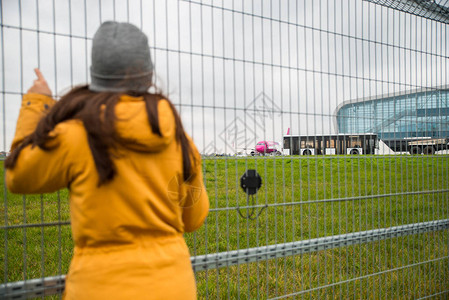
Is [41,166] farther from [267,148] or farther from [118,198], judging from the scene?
[267,148]

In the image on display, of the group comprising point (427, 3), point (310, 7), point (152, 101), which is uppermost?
point (427, 3)

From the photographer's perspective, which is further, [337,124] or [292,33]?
[337,124]

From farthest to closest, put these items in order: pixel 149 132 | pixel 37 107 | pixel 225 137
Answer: pixel 225 137 < pixel 37 107 < pixel 149 132

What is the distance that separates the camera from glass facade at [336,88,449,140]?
111 inches

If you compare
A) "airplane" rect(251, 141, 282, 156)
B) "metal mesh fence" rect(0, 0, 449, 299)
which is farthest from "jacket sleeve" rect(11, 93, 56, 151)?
"airplane" rect(251, 141, 282, 156)

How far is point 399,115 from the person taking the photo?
125 inches

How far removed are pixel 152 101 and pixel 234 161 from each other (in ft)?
3.70

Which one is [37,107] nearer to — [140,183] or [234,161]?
[140,183]

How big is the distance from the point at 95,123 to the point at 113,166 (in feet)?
0.48

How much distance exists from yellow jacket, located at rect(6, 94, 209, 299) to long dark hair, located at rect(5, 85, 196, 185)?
0.02m

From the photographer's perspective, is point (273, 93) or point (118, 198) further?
point (273, 93)

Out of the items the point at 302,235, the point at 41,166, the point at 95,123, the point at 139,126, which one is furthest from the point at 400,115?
the point at 41,166

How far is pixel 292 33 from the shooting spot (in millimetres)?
2553

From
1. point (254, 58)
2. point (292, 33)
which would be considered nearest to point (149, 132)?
point (254, 58)
